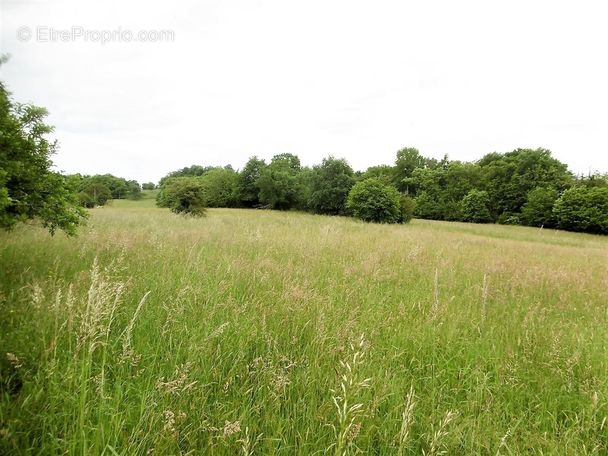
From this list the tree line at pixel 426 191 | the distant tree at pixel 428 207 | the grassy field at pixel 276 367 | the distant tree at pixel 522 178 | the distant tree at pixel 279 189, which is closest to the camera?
the grassy field at pixel 276 367

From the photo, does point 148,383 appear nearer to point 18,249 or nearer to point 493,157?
point 18,249

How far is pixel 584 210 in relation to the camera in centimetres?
3347

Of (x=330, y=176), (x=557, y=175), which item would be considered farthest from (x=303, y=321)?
(x=557, y=175)

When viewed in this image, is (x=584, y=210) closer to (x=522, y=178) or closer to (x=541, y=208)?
(x=541, y=208)

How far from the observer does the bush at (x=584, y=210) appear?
32.4 m

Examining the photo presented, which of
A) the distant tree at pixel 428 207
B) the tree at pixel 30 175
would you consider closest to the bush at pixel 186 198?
the tree at pixel 30 175

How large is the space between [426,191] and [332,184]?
28368 millimetres

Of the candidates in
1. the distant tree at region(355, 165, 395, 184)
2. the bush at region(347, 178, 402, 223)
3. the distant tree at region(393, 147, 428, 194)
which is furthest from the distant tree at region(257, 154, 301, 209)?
the distant tree at region(393, 147, 428, 194)

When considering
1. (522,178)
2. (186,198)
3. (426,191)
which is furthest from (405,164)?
(186,198)

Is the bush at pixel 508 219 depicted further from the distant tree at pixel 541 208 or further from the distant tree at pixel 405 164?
the distant tree at pixel 405 164

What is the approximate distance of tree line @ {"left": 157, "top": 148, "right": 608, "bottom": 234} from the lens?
2953cm

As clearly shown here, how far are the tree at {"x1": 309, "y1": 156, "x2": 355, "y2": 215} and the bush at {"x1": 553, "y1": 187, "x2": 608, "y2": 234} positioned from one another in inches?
1074

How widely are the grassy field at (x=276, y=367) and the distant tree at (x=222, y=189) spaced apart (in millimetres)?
51871

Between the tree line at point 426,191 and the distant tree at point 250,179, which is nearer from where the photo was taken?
the tree line at point 426,191
